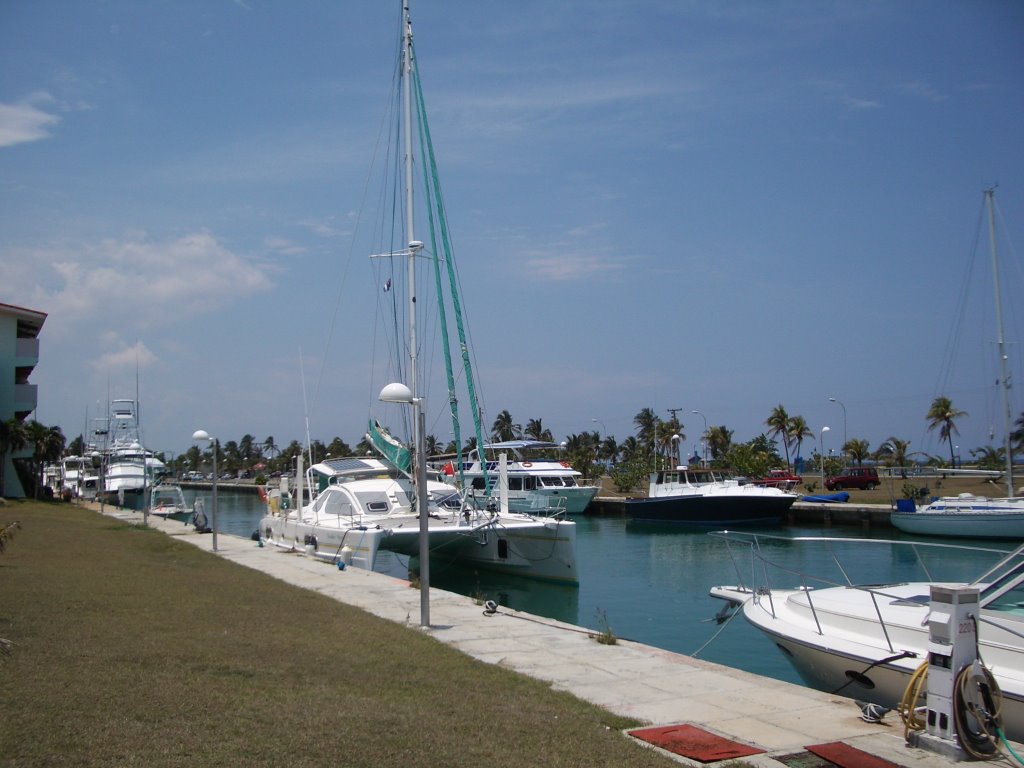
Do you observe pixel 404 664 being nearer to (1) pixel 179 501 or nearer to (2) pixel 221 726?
(2) pixel 221 726

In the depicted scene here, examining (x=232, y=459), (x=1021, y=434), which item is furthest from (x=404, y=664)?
(x=232, y=459)

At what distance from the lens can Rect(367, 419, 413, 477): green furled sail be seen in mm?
28469

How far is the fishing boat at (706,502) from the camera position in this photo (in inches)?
1984

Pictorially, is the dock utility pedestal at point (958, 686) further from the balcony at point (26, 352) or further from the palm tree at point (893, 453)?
the palm tree at point (893, 453)

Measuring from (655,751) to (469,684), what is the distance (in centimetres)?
271

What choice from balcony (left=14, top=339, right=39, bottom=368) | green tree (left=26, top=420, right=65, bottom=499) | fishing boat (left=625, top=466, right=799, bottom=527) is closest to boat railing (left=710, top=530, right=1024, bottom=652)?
fishing boat (left=625, top=466, right=799, bottom=527)

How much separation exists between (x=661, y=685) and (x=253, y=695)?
456 centimetres

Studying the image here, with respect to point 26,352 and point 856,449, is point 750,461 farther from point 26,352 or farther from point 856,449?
point 26,352

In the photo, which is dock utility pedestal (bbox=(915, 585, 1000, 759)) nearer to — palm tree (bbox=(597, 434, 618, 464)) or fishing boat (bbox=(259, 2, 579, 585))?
fishing boat (bbox=(259, 2, 579, 585))

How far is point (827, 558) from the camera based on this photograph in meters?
33.5

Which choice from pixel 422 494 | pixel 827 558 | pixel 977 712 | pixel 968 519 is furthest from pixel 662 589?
pixel 977 712

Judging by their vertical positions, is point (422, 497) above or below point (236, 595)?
above

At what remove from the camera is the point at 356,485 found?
2812cm

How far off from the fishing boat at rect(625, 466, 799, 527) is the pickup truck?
9.04 feet
